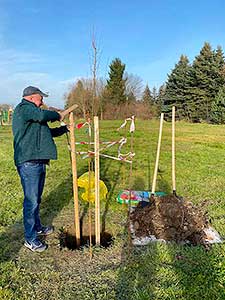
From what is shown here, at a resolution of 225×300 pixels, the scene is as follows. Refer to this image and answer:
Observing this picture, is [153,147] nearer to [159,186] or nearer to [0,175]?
[159,186]

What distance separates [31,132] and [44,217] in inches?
68.2

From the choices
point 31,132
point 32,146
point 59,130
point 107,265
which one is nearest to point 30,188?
point 32,146

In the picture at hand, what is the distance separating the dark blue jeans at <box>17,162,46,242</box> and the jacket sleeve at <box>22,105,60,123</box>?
531mm

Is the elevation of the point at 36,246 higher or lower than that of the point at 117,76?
lower

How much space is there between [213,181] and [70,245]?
399cm

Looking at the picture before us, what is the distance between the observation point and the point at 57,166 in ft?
26.0

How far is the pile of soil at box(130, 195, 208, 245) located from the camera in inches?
142

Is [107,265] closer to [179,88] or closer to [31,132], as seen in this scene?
[31,132]

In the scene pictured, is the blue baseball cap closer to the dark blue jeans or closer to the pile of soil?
the dark blue jeans

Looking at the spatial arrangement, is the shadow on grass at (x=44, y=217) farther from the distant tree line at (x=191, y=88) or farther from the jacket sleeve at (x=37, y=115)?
the distant tree line at (x=191, y=88)

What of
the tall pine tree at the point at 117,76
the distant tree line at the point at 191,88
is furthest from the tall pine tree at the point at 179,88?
the tall pine tree at the point at 117,76

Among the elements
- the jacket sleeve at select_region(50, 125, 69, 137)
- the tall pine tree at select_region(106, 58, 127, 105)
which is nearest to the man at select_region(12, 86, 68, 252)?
the jacket sleeve at select_region(50, 125, 69, 137)

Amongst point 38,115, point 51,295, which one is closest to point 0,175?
point 38,115

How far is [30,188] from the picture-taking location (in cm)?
330
